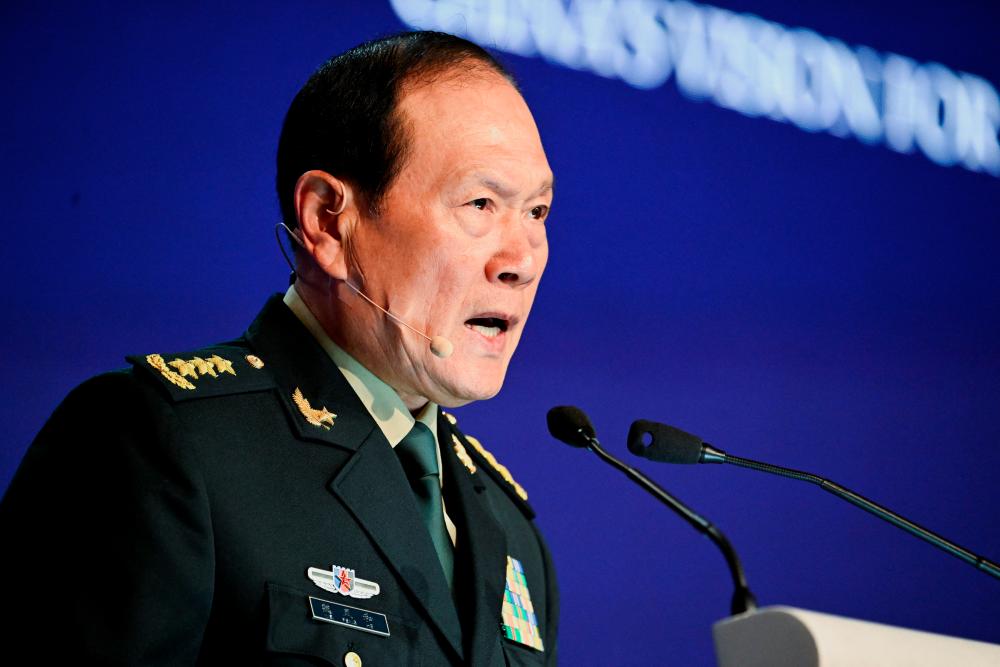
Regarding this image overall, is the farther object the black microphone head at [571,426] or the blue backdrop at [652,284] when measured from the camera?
the blue backdrop at [652,284]

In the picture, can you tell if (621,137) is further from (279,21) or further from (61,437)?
(61,437)

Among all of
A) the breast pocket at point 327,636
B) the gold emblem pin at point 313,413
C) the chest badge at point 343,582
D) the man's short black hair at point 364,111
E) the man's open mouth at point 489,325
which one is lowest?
the breast pocket at point 327,636

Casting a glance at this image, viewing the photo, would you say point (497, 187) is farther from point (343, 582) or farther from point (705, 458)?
point (343, 582)

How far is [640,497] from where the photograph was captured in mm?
2877

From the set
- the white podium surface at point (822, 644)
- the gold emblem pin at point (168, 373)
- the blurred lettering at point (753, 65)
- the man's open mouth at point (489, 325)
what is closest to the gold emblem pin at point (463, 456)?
the man's open mouth at point (489, 325)

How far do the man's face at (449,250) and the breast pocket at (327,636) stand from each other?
0.37 m

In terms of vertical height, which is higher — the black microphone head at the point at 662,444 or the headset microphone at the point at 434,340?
the headset microphone at the point at 434,340

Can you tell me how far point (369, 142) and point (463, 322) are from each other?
0.31m

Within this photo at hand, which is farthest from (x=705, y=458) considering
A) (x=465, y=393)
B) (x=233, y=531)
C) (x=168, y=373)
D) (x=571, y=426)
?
(x=168, y=373)

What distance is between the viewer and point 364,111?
1.86m

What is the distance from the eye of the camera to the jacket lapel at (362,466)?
5.46 ft

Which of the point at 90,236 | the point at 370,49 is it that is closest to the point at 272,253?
the point at 90,236

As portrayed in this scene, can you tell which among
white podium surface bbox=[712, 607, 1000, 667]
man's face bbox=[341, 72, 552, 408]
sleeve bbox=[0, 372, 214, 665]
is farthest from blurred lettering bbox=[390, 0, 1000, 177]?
white podium surface bbox=[712, 607, 1000, 667]

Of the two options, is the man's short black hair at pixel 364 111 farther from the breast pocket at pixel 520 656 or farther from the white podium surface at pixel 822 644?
the white podium surface at pixel 822 644
